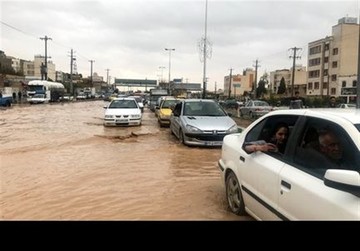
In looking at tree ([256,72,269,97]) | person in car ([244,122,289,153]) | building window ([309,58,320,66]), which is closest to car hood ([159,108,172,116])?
person in car ([244,122,289,153])

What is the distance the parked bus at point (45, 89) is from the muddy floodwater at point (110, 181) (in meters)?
46.5

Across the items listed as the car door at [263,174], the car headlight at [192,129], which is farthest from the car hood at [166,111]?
the car door at [263,174]

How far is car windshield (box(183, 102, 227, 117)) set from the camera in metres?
13.3

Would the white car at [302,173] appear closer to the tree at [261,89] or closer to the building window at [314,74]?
the building window at [314,74]

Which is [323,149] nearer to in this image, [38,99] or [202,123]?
[202,123]

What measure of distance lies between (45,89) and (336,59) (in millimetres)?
58626

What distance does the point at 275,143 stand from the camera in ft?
15.2

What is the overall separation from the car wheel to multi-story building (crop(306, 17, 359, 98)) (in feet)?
249

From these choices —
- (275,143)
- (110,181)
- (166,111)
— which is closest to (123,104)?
(166,111)
